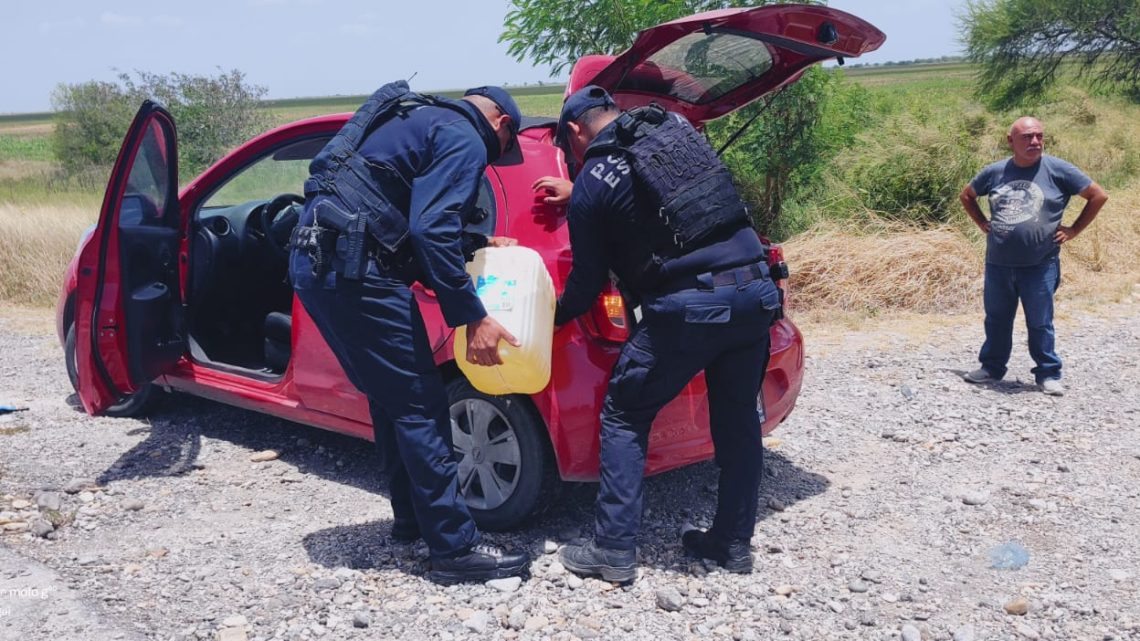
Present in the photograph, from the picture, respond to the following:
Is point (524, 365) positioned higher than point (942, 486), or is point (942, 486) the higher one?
→ point (524, 365)

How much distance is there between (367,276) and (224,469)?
6.50 feet

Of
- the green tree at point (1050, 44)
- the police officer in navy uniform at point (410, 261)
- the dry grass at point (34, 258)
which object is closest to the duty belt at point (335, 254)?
the police officer in navy uniform at point (410, 261)

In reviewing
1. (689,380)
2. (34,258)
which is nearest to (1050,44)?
(34,258)

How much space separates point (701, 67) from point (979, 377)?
295 cm

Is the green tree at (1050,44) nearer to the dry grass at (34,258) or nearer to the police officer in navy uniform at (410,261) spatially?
the dry grass at (34,258)

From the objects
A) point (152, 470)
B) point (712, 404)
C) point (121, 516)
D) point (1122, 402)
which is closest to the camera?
point (712, 404)

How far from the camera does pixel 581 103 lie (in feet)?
11.3

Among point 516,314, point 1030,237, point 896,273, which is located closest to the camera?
point 516,314

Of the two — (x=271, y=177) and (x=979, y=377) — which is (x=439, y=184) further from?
(x=979, y=377)

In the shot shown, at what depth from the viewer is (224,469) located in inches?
185

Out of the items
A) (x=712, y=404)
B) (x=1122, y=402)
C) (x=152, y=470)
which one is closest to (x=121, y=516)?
(x=152, y=470)

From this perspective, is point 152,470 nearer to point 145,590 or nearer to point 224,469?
point 224,469

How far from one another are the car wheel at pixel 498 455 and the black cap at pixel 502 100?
101cm

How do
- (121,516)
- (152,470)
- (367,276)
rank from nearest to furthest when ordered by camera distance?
(367,276), (121,516), (152,470)
